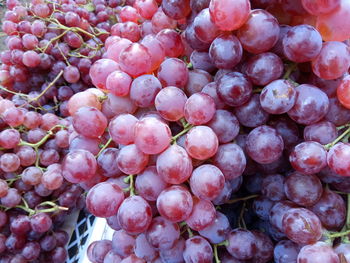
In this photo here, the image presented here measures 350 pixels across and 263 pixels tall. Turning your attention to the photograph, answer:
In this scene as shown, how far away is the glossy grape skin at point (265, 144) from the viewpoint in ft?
1.58

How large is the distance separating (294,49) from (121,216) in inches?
14.9

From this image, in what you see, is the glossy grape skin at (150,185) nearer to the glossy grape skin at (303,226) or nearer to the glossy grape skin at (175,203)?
the glossy grape skin at (175,203)

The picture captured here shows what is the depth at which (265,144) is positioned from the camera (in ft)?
1.58

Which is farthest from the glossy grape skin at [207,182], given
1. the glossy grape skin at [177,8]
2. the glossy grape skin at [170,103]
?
the glossy grape skin at [177,8]

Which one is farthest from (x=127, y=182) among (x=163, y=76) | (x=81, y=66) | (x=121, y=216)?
(x=81, y=66)

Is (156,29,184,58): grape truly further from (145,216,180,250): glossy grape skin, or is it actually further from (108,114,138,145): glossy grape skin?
(145,216,180,250): glossy grape skin

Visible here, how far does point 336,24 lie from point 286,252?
39 centimetres

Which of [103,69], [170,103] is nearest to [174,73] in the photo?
[170,103]

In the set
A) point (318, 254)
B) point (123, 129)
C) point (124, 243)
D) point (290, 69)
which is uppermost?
point (290, 69)

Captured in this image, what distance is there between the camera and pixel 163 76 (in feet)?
1.82

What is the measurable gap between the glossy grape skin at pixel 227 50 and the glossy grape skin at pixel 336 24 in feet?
0.47

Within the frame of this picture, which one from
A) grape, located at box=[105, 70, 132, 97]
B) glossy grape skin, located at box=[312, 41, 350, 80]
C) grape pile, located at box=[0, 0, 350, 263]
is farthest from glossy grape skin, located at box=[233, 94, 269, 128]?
grape, located at box=[105, 70, 132, 97]

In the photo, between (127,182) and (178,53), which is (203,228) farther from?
(178,53)

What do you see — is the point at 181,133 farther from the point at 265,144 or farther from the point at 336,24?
the point at 336,24
